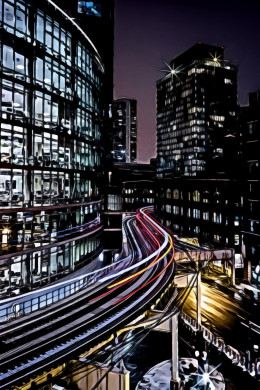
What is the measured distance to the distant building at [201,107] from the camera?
121625 millimetres

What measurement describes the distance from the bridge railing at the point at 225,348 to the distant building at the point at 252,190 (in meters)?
22.6

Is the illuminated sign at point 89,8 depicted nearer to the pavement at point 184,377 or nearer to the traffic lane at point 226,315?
the traffic lane at point 226,315

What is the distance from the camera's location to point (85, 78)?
36250 millimetres

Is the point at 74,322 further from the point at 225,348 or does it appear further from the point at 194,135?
the point at 194,135

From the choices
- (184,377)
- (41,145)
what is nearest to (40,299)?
(184,377)

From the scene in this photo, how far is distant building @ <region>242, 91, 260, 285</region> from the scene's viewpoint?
161 ft

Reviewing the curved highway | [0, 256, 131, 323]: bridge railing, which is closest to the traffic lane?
the curved highway

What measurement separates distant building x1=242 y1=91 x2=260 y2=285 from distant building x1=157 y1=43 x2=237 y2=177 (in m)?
62.2

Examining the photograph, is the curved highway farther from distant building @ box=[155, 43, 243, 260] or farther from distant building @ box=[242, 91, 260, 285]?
distant building @ box=[155, 43, 243, 260]

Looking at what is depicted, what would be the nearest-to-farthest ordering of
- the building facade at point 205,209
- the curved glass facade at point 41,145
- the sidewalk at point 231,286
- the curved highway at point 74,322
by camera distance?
the curved highway at point 74,322, the curved glass facade at point 41,145, the sidewalk at point 231,286, the building facade at point 205,209

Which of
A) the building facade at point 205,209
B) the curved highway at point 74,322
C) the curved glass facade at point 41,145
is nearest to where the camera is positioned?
the curved highway at point 74,322

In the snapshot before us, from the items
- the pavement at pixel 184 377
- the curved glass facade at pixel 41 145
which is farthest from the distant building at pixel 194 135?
the pavement at pixel 184 377

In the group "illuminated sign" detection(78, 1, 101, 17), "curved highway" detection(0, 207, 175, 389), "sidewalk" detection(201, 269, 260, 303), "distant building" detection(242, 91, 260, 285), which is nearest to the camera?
"curved highway" detection(0, 207, 175, 389)

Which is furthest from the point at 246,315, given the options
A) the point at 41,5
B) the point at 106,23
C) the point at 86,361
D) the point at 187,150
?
the point at 187,150
